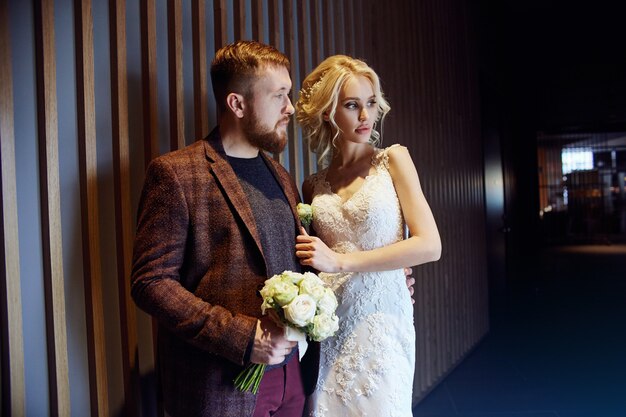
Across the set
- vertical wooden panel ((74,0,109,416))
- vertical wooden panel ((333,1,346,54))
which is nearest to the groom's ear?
vertical wooden panel ((74,0,109,416))

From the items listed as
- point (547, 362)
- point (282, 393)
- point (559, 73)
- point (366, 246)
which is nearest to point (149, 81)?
point (366, 246)

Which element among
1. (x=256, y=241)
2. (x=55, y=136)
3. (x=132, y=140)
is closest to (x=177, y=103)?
(x=132, y=140)

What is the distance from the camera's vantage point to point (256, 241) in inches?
64.0

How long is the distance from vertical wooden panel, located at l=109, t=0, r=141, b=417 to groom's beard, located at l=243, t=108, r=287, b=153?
0.43 m

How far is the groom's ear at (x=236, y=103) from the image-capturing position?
1.76m

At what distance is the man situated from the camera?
4.92 feet

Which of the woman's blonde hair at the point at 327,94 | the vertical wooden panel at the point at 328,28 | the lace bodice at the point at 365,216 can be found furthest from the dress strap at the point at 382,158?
the vertical wooden panel at the point at 328,28

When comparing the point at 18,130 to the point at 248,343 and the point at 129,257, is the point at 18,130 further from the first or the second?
the point at 248,343

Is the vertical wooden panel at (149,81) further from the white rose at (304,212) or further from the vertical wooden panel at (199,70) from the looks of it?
the white rose at (304,212)

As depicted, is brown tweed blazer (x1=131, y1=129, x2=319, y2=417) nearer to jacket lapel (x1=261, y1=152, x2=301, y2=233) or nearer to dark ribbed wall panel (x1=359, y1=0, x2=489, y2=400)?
jacket lapel (x1=261, y1=152, x2=301, y2=233)

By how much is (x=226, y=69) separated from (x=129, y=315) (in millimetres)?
893

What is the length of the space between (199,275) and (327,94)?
38.7 inches

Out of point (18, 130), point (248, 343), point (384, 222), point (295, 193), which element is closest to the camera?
point (248, 343)

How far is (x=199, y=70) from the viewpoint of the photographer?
2.23m
